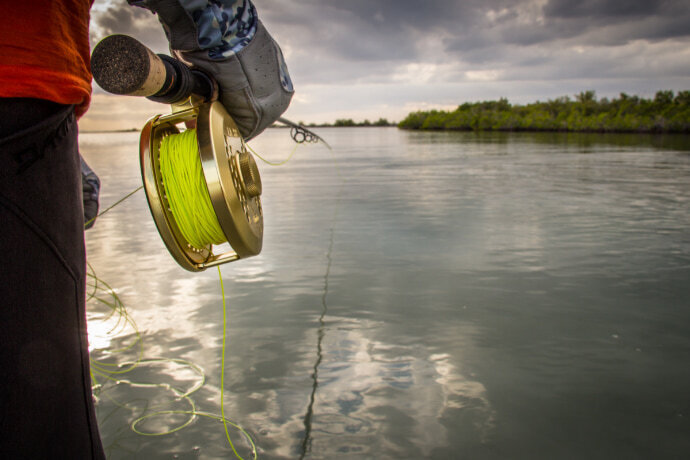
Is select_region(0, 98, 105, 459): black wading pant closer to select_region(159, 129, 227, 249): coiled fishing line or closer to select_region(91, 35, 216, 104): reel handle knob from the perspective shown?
select_region(91, 35, 216, 104): reel handle knob

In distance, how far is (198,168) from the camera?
1.58 m

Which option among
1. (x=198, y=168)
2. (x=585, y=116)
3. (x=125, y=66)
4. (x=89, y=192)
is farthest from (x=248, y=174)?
(x=585, y=116)

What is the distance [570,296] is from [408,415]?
6.78ft

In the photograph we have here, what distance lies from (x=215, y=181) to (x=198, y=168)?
264 millimetres

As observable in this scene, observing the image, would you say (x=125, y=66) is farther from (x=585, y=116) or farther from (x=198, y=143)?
(x=585, y=116)

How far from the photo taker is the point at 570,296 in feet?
12.3

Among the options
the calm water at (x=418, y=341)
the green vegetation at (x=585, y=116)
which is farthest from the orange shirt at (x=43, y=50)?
→ the green vegetation at (x=585, y=116)

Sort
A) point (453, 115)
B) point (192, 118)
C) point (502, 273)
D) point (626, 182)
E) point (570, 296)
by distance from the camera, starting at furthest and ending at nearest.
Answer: point (453, 115) → point (626, 182) → point (502, 273) → point (570, 296) → point (192, 118)

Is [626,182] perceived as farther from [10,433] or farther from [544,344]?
[10,433]

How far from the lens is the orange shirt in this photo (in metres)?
0.77

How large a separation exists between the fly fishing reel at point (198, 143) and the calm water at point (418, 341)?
107cm

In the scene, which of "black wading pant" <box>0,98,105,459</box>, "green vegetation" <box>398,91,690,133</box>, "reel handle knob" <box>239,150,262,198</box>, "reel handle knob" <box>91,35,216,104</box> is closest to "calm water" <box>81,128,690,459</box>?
"reel handle knob" <box>239,150,262,198</box>

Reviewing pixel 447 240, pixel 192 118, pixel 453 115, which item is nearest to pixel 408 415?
pixel 192 118

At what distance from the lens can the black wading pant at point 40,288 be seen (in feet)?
2.52
